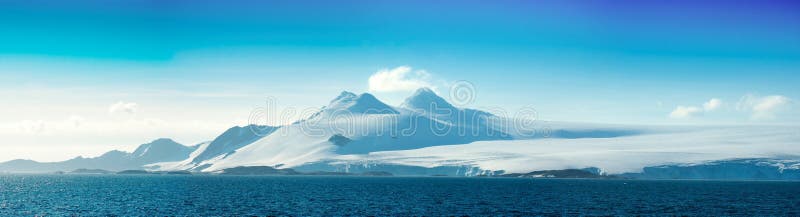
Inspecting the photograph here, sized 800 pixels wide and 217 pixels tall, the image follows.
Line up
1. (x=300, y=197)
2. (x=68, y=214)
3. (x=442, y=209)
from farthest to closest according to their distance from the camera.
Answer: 1. (x=300, y=197)
2. (x=442, y=209)
3. (x=68, y=214)

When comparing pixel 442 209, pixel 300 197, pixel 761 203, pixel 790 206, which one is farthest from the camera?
pixel 300 197

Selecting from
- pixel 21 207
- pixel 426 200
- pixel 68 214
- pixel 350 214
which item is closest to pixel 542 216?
pixel 350 214

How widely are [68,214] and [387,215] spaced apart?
38272mm

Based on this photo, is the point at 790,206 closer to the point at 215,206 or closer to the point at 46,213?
the point at 215,206

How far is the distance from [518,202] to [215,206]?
45617 mm

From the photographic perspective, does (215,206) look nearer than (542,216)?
No

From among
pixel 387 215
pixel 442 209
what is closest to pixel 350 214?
pixel 387 215

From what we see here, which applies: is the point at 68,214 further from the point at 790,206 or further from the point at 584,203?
the point at 790,206

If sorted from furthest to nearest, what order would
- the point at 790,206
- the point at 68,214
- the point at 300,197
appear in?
the point at 300,197, the point at 790,206, the point at 68,214

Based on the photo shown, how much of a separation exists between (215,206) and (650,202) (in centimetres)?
6692

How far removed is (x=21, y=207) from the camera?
319ft

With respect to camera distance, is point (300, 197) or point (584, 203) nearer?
point (584, 203)

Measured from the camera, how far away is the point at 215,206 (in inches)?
3922

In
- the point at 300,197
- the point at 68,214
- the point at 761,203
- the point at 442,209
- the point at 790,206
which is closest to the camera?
the point at 68,214
